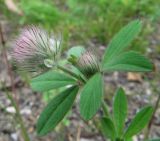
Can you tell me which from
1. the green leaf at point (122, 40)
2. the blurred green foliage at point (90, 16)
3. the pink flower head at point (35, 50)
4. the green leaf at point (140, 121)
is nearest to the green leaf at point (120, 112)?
the green leaf at point (140, 121)

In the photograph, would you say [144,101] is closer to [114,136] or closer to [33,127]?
[33,127]

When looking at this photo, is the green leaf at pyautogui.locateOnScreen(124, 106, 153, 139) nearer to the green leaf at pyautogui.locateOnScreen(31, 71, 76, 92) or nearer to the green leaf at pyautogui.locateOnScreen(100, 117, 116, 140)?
the green leaf at pyautogui.locateOnScreen(100, 117, 116, 140)

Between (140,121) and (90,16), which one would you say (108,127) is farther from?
(90,16)

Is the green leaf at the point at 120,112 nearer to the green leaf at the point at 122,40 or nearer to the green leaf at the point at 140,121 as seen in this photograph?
the green leaf at the point at 140,121

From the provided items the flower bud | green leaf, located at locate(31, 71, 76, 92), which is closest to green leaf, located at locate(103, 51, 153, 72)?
the flower bud

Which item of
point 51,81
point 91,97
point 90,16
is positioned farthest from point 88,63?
point 90,16
